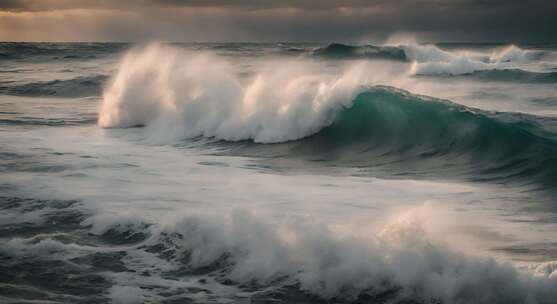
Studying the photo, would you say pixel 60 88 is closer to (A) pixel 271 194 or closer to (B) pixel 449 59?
(B) pixel 449 59

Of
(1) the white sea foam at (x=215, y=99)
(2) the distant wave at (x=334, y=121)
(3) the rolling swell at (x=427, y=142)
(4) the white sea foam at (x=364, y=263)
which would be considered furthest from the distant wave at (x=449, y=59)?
(4) the white sea foam at (x=364, y=263)

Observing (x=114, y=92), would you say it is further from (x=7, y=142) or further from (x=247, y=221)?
(x=247, y=221)

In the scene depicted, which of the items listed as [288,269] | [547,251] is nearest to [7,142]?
[288,269]

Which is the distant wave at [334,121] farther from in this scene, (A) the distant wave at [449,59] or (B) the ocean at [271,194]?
(A) the distant wave at [449,59]

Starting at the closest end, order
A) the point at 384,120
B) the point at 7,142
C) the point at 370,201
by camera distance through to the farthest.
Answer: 1. the point at 370,201
2. the point at 7,142
3. the point at 384,120

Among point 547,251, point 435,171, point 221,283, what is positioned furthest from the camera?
point 435,171
